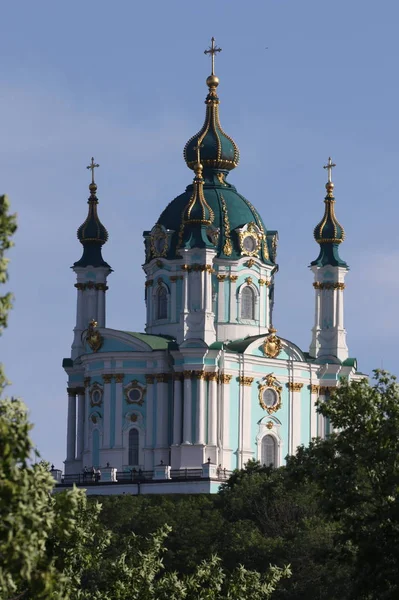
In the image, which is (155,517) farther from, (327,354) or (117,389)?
(327,354)

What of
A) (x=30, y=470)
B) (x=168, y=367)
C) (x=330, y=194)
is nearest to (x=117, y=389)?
(x=168, y=367)

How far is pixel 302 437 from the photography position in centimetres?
8538

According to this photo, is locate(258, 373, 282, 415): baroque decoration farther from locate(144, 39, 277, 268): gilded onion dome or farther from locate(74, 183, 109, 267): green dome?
locate(74, 183, 109, 267): green dome

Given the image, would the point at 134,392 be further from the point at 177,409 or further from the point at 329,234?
the point at 329,234

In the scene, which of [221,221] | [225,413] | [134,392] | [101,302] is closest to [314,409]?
[225,413]

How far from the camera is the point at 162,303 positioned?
282 ft

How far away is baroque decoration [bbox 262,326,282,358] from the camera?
83875 mm

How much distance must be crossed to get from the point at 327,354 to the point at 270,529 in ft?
60.3

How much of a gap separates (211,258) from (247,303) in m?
3.98

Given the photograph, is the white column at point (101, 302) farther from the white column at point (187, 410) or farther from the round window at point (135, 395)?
the white column at point (187, 410)

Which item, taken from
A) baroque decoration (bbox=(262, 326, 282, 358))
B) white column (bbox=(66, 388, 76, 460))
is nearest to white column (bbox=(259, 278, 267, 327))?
baroque decoration (bbox=(262, 326, 282, 358))

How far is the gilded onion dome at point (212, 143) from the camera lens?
87938 millimetres

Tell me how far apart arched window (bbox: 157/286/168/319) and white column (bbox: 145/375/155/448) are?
3604 mm

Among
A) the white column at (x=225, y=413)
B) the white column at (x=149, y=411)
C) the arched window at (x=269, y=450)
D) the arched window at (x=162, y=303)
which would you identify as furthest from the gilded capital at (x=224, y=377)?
the arched window at (x=162, y=303)
